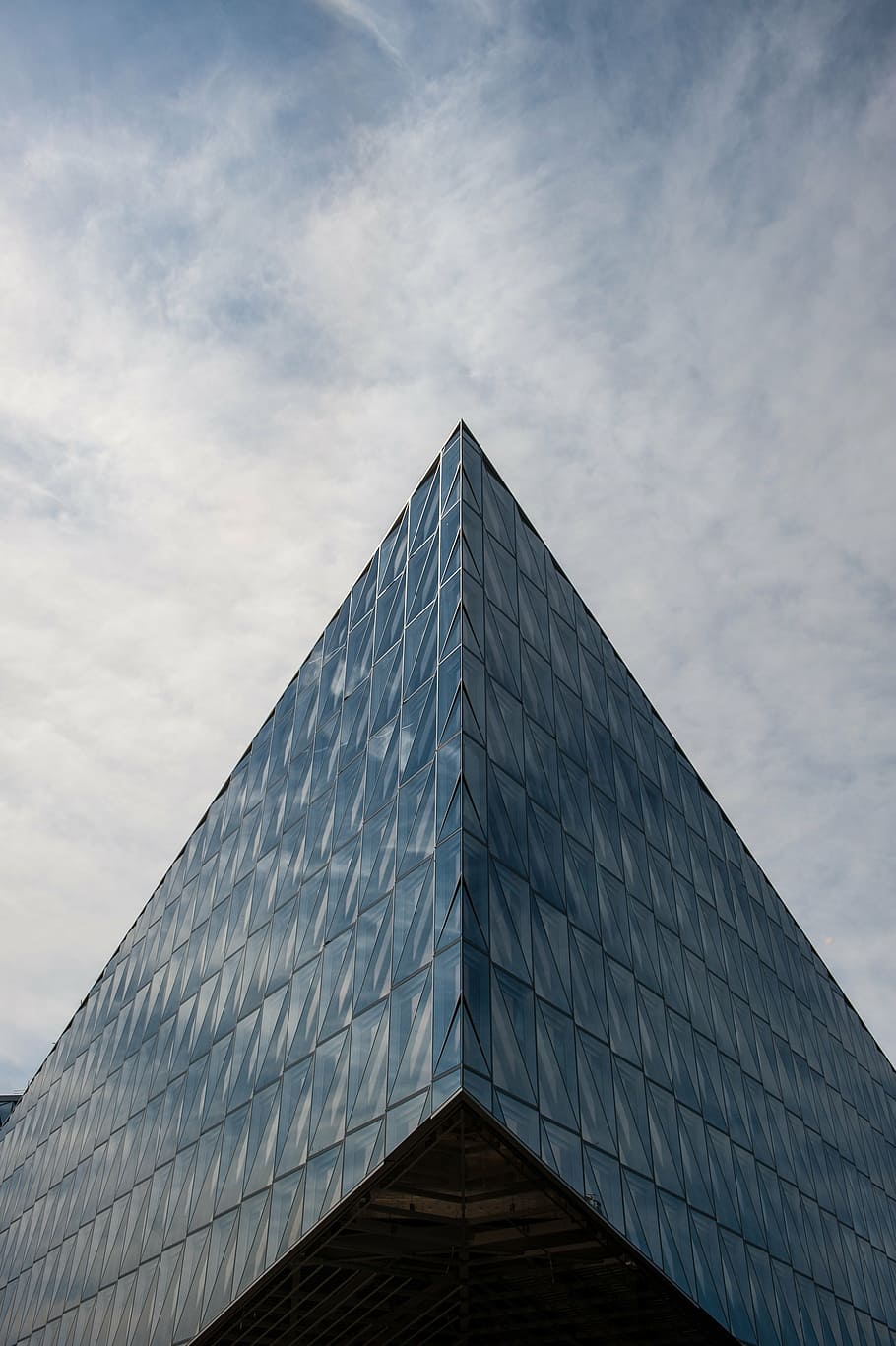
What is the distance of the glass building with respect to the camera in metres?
21.6

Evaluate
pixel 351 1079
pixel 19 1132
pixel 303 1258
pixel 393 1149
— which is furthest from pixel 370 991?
pixel 19 1132

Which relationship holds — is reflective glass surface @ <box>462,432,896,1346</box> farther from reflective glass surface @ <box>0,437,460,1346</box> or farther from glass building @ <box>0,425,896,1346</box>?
reflective glass surface @ <box>0,437,460,1346</box>

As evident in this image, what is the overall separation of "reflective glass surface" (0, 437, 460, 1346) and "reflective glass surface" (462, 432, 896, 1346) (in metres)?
1.18

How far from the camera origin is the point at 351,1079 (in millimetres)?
22672

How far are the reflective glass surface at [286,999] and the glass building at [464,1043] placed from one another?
12cm

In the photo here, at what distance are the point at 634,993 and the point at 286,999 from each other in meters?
8.57

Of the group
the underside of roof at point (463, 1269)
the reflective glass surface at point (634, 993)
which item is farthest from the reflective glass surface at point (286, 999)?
the reflective glass surface at point (634, 993)

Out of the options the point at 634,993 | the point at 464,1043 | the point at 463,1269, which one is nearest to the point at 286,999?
the point at 463,1269

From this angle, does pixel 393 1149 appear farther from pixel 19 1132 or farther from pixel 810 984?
pixel 19 1132

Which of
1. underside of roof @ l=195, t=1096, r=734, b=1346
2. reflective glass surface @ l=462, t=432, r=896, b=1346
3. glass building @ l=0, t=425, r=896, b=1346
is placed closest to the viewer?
underside of roof @ l=195, t=1096, r=734, b=1346

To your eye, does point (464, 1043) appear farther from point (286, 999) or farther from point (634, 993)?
point (286, 999)

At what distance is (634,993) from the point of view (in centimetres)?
2778

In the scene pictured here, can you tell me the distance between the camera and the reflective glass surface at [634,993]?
73.2ft

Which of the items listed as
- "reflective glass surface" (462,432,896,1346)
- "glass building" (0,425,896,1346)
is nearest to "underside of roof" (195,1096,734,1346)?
"glass building" (0,425,896,1346)
